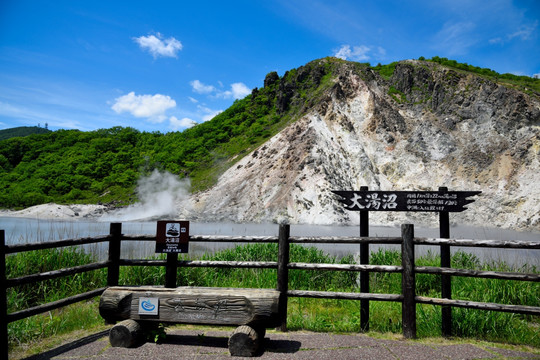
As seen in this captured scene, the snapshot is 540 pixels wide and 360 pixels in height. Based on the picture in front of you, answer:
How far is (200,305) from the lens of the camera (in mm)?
A: 5082

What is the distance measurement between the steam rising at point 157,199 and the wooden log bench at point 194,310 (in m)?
30.7

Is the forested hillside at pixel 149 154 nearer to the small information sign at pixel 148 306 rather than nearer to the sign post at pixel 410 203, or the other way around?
the sign post at pixel 410 203

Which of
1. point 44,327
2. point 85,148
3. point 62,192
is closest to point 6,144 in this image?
point 85,148

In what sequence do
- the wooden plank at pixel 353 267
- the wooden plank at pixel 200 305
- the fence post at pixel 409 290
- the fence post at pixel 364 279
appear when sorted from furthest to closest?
the fence post at pixel 364 279 → the wooden plank at pixel 353 267 → the fence post at pixel 409 290 → the wooden plank at pixel 200 305

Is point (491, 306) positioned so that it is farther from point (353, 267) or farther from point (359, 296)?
point (353, 267)

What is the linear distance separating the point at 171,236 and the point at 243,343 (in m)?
2.16

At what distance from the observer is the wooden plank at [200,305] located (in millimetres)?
4961

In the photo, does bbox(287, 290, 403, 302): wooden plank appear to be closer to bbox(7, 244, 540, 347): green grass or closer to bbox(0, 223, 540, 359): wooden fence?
bbox(0, 223, 540, 359): wooden fence

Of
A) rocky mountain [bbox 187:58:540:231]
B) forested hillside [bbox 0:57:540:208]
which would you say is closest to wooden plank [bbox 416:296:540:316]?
rocky mountain [bbox 187:58:540:231]

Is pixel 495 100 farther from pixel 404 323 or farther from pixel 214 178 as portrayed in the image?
pixel 404 323

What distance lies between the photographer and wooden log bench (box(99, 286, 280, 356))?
4934 millimetres

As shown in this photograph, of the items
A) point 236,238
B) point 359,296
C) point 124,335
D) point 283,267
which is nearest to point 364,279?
point 359,296

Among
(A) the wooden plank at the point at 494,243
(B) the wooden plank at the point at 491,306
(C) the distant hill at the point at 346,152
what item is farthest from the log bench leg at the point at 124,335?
(C) the distant hill at the point at 346,152

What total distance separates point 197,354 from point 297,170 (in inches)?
1150
